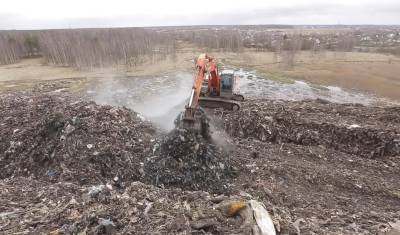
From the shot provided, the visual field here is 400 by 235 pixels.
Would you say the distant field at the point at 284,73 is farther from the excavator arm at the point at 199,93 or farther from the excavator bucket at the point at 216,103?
the excavator arm at the point at 199,93

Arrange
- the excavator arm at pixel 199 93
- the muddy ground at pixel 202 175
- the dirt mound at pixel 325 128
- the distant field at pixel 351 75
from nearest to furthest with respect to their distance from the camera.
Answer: the muddy ground at pixel 202 175, the excavator arm at pixel 199 93, the dirt mound at pixel 325 128, the distant field at pixel 351 75

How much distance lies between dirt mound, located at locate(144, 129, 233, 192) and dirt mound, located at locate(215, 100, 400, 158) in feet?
11.4

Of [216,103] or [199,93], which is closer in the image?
[199,93]

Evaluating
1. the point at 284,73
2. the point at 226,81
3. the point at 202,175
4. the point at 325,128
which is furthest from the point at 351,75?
the point at 202,175

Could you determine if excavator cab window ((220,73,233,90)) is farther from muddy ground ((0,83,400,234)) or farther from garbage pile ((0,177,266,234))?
garbage pile ((0,177,266,234))

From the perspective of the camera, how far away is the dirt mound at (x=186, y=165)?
800 cm

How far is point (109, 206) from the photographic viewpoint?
5.70 m

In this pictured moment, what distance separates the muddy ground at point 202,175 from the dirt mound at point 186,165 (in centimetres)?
5

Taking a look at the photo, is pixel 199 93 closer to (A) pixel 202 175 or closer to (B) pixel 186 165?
(B) pixel 186 165

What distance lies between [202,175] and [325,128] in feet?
17.8

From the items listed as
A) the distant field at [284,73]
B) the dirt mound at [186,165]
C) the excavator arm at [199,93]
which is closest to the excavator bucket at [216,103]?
the excavator arm at [199,93]

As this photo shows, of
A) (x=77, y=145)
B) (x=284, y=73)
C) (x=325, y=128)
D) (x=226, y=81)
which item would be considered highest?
(x=226, y=81)

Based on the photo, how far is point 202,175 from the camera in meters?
8.16

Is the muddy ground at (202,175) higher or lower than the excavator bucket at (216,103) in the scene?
lower
